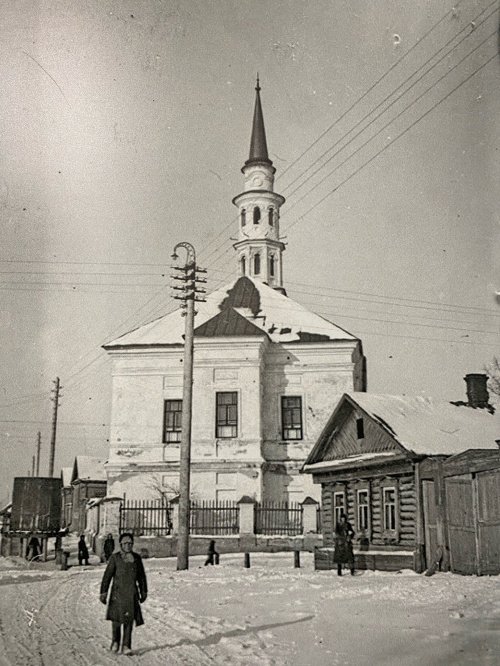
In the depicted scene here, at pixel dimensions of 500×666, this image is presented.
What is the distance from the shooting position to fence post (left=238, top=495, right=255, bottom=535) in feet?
89.2

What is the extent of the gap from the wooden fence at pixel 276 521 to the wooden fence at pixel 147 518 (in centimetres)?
329

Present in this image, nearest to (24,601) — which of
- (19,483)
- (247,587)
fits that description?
(247,587)

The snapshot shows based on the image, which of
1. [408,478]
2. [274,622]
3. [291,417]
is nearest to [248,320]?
[291,417]

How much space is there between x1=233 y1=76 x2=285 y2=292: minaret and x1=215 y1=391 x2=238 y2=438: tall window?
12.1 metres

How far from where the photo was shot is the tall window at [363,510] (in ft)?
62.7

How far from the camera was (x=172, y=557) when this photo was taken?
1000 inches

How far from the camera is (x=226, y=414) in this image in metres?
31.6

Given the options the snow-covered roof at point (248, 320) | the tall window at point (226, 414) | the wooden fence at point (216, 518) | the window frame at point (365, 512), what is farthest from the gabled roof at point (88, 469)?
the window frame at point (365, 512)

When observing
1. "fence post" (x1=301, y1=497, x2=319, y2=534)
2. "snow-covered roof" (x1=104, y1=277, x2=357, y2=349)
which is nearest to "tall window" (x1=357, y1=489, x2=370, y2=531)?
"fence post" (x1=301, y1=497, x2=319, y2=534)

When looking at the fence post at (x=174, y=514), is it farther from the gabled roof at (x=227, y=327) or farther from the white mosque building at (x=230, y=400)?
the gabled roof at (x=227, y=327)

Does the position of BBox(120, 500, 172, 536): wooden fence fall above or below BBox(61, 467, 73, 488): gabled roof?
below

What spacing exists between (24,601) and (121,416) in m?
18.4

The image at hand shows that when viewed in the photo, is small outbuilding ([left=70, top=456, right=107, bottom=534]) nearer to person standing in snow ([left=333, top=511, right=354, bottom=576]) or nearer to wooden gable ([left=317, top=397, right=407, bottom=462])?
wooden gable ([left=317, top=397, right=407, bottom=462])

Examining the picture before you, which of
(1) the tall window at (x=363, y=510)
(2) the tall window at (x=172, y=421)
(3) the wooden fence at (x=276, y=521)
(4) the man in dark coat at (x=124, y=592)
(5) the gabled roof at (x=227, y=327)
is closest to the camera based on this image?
(4) the man in dark coat at (x=124, y=592)
